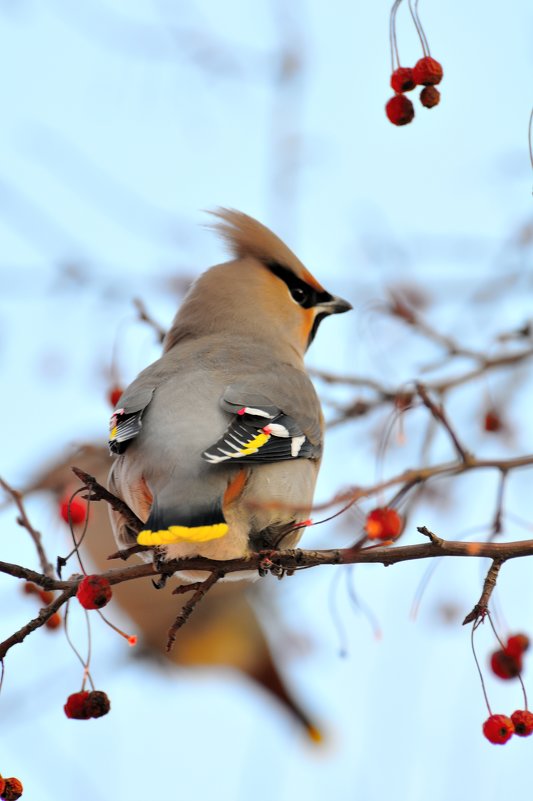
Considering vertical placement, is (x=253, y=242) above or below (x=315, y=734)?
above

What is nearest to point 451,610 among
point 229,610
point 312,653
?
point 312,653

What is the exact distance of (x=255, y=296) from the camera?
14.3ft

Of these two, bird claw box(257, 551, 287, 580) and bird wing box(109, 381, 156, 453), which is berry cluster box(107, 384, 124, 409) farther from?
bird claw box(257, 551, 287, 580)

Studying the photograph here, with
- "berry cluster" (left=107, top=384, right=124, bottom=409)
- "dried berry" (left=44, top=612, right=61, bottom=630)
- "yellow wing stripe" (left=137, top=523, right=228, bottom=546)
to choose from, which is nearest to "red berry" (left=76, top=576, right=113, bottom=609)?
"yellow wing stripe" (left=137, top=523, right=228, bottom=546)

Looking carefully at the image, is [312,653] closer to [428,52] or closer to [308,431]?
[308,431]

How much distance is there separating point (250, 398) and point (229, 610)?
2840mm

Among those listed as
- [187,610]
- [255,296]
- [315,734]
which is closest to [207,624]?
[315,734]

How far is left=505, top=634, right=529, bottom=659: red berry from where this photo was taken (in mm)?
3153

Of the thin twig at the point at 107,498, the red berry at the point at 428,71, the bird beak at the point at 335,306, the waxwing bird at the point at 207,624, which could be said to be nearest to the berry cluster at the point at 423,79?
the red berry at the point at 428,71

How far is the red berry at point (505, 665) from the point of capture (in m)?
3.09

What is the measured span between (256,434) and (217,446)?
18 cm

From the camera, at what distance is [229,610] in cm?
603

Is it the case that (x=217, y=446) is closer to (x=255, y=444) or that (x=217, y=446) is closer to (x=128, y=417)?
(x=255, y=444)

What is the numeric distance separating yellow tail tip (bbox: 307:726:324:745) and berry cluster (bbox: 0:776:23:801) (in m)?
4.56
